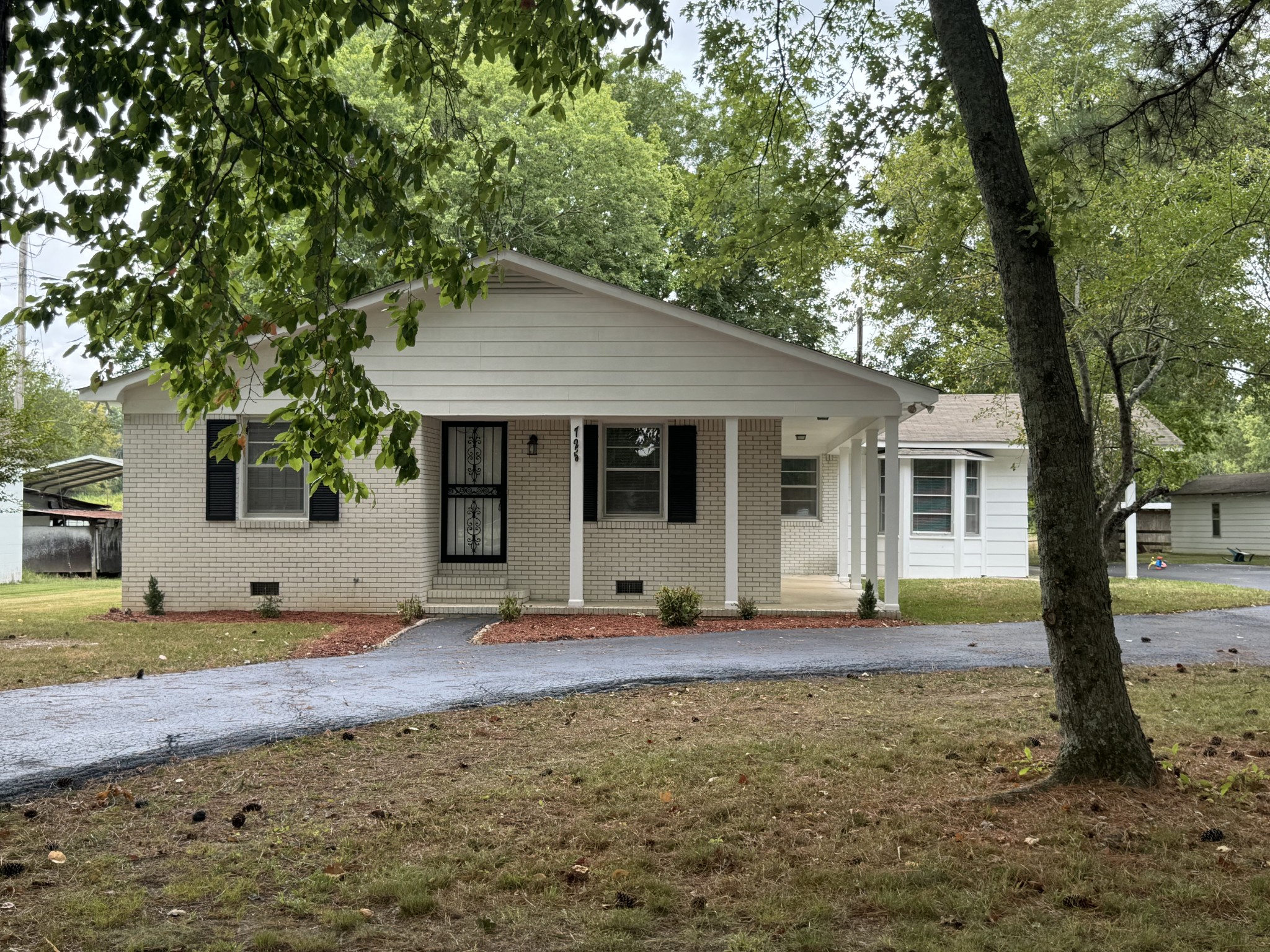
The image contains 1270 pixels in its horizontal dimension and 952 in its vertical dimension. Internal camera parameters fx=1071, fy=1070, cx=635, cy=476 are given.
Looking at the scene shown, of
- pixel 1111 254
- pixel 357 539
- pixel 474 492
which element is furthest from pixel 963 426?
pixel 357 539

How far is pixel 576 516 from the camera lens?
47.4 ft

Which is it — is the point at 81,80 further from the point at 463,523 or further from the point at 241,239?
the point at 463,523

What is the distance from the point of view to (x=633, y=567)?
50.7 ft

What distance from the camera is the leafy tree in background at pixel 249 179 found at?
4.03 metres

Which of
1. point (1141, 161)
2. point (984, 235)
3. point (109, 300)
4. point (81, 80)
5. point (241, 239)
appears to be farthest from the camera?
point (984, 235)

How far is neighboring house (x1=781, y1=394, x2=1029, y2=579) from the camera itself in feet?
75.7

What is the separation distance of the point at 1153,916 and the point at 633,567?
11705mm

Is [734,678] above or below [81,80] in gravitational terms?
below

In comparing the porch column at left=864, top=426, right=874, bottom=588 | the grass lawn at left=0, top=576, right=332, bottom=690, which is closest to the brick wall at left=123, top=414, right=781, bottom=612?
the grass lawn at left=0, top=576, right=332, bottom=690

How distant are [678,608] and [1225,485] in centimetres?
3043

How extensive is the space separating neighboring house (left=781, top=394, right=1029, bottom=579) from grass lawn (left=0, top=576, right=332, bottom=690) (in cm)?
1286

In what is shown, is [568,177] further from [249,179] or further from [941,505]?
[249,179]

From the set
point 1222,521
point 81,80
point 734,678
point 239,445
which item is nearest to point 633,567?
point 734,678

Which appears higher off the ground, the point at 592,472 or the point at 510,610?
the point at 592,472
